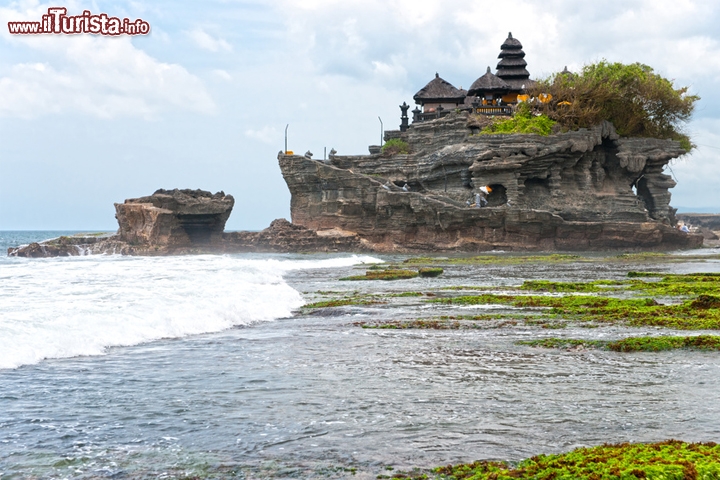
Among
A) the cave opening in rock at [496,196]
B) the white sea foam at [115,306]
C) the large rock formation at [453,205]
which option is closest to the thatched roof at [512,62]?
the large rock formation at [453,205]

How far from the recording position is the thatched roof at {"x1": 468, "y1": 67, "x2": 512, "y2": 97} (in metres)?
64.8

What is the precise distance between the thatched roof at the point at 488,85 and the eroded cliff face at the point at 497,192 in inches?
331

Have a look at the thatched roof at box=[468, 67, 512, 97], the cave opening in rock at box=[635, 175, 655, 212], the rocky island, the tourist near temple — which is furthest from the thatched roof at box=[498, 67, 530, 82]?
the cave opening in rock at box=[635, 175, 655, 212]

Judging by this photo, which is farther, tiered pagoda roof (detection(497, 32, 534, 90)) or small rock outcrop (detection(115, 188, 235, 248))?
tiered pagoda roof (detection(497, 32, 534, 90))

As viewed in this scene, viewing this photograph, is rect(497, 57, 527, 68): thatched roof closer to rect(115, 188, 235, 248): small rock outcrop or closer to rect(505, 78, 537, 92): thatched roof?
rect(505, 78, 537, 92): thatched roof

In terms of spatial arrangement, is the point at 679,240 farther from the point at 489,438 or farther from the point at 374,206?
the point at 489,438

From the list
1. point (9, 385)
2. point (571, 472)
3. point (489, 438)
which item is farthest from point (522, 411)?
point (9, 385)

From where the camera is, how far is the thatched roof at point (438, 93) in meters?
65.6

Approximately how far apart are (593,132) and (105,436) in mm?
52063

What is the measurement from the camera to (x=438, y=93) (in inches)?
2598

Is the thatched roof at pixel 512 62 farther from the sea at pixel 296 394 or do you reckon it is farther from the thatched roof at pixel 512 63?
the sea at pixel 296 394

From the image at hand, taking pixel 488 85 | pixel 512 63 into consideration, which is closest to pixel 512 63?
pixel 512 63

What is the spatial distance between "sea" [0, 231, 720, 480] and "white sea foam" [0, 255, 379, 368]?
0.18 feet

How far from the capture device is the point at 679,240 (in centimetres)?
5234
